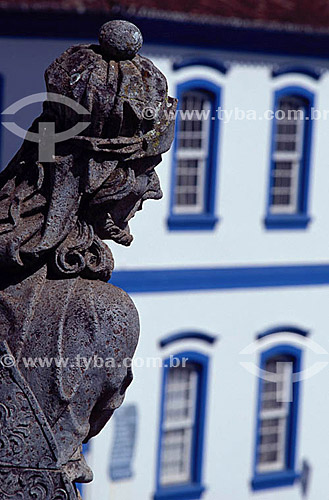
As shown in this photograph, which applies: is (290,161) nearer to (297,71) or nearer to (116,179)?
(297,71)

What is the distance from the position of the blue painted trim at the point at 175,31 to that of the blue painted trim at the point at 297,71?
0.21 metres

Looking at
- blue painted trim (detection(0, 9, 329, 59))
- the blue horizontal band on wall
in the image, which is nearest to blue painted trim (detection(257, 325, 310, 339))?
the blue horizontal band on wall

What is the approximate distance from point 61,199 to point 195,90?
469 inches

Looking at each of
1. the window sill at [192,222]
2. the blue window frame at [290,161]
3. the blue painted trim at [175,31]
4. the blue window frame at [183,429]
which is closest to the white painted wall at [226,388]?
the blue window frame at [183,429]

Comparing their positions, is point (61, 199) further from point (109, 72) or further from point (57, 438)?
point (57, 438)

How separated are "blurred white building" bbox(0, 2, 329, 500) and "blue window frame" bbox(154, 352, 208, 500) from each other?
0.02m

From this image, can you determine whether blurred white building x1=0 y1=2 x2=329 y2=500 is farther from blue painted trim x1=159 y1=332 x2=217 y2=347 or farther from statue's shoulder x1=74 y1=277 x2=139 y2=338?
statue's shoulder x1=74 y1=277 x2=139 y2=338

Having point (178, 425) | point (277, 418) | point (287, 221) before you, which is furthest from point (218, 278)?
point (277, 418)

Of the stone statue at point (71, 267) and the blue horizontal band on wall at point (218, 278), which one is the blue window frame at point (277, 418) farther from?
the stone statue at point (71, 267)

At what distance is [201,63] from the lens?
1500cm

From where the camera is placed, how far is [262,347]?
1638 cm

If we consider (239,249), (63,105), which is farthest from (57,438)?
(239,249)

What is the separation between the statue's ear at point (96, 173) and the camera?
3416mm

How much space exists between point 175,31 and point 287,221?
3545mm
